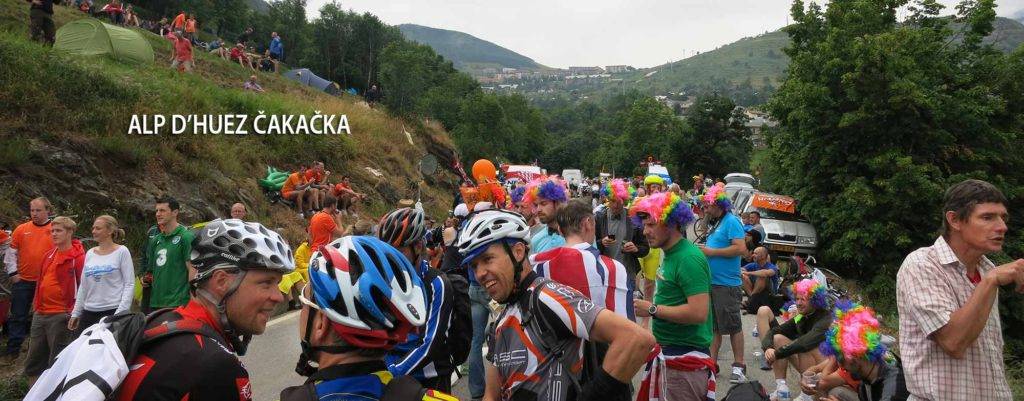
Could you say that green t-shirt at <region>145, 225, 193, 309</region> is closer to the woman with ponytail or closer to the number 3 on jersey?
the number 3 on jersey

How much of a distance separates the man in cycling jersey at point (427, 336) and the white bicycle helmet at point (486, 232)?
0.62 meters

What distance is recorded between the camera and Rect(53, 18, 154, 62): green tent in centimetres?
1803

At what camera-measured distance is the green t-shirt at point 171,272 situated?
5.66 m

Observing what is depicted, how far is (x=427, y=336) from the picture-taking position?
3.41m

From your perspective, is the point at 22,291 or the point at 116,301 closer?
the point at 116,301

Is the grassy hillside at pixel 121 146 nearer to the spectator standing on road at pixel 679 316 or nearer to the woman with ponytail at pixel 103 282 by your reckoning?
the woman with ponytail at pixel 103 282

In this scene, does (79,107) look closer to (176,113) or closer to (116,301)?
(176,113)

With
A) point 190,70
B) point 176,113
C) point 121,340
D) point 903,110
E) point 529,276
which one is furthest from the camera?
point 190,70

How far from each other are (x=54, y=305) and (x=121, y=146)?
23.4ft

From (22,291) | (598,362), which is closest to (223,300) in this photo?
(598,362)

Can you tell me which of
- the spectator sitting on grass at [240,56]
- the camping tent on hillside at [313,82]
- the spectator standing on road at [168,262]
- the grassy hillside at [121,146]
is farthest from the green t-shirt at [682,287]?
the camping tent on hillside at [313,82]

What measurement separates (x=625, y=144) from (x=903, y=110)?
67779mm

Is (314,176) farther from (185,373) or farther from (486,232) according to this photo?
(185,373)

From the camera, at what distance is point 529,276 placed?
2.77 metres
